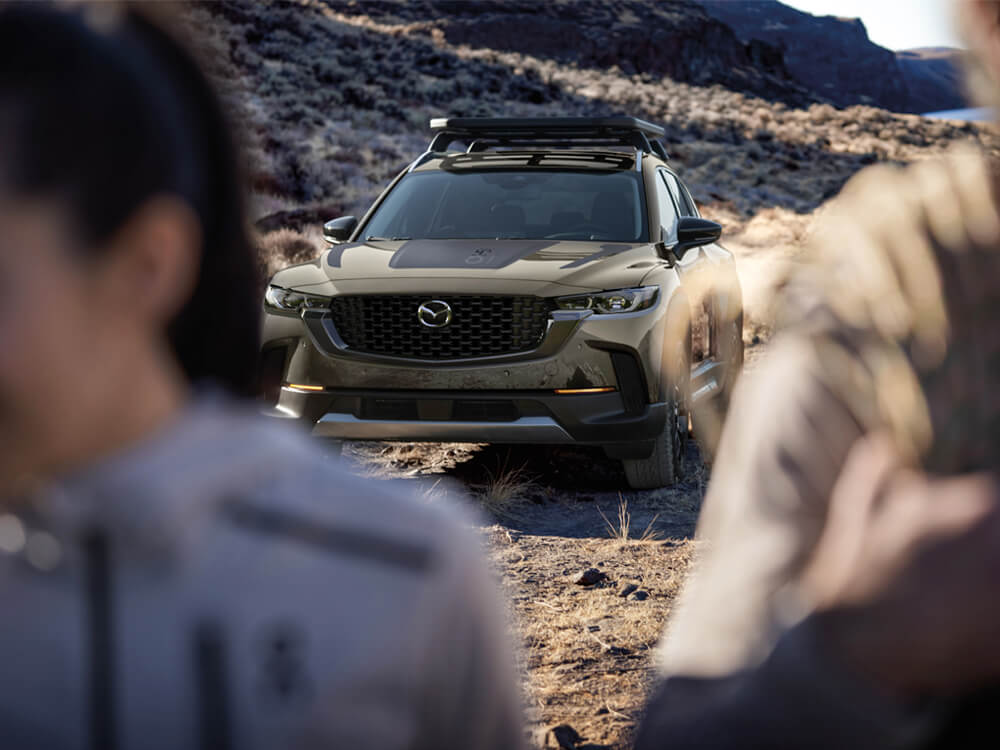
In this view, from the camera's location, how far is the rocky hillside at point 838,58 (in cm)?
12444

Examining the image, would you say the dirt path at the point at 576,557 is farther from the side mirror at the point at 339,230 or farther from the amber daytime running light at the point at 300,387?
the side mirror at the point at 339,230

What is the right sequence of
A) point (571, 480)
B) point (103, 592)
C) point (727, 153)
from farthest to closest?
point (727, 153)
point (571, 480)
point (103, 592)

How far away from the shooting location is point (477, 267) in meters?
5.50

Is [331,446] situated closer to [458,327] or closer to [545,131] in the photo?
[458,327]

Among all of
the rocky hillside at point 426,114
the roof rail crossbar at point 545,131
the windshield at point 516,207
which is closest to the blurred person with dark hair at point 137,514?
the windshield at point 516,207

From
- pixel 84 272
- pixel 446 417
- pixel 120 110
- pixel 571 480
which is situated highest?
pixel 120 110

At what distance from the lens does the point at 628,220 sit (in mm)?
6340

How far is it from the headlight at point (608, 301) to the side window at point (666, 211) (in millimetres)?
1097

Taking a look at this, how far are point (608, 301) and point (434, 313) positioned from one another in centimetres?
89

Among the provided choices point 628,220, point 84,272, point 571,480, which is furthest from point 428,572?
point 628,220

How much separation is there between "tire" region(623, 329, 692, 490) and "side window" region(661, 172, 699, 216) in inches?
75.2

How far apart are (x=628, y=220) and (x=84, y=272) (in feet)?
18.5

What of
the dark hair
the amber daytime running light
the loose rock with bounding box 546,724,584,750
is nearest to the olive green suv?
the amber daytime running light

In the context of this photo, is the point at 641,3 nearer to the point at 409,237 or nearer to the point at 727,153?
the point at 727,153
